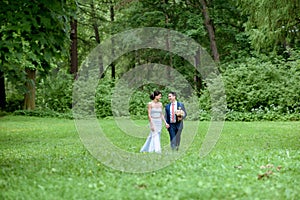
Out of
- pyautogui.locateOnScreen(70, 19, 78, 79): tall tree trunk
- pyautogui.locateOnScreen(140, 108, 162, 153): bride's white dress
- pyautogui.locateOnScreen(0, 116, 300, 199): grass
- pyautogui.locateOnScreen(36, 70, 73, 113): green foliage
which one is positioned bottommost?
pyautogui.locateOnScreen(0, 116, 300, 199): grass

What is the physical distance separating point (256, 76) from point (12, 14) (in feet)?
70.0

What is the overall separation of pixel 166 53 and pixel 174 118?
25.7 m

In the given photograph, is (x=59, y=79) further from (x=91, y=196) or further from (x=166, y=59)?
(x=91, y=196)

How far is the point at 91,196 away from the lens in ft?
22.3

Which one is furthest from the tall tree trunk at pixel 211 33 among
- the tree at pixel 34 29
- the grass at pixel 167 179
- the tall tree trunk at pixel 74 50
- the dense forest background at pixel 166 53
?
the tree at pixel 34 29

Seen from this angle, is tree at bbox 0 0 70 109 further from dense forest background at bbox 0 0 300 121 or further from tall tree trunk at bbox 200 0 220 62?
tall tree trunk at bbox 200 0 220 62

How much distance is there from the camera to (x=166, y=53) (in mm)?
37906

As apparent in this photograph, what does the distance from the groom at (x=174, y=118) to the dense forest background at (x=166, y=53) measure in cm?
293

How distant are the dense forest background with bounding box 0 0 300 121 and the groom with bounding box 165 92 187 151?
293 centimetres

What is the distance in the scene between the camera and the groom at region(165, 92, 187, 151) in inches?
493

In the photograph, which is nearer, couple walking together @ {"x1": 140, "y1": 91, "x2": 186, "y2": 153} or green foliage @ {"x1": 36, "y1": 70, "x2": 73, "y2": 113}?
couple walking together @ {"x1": 140, "y1": 91, "x2": 186, "y2": 153}

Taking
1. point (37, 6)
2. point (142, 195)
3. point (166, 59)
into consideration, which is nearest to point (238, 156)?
point (142, 195)

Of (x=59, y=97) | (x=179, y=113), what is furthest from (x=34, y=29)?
(x=59, y=97)

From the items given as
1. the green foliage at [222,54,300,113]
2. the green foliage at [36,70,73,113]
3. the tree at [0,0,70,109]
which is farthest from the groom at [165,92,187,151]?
the green foliage at [36,70,73,113]
